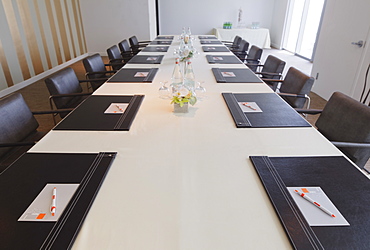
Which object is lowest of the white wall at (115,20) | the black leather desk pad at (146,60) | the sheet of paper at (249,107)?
the sheet of paper at (249,107)

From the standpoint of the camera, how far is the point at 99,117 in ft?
4.71

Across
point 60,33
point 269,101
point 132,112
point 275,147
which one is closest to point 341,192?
point 275,147

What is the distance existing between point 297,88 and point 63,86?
2.02m

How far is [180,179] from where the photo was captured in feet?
3.06

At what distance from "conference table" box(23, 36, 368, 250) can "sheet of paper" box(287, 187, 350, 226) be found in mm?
99

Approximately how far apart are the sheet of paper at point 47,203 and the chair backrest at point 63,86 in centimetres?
132

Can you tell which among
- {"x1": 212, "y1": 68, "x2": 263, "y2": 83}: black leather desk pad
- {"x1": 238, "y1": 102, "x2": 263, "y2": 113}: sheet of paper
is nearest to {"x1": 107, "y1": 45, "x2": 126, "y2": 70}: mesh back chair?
{"x1": 212, "y1": 68, "x2": 263, "y2": 83}: black leather desk pad

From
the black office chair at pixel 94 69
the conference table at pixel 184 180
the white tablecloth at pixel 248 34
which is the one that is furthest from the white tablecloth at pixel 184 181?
the white tablecloth at pixel 248 34

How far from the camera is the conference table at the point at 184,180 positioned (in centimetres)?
71

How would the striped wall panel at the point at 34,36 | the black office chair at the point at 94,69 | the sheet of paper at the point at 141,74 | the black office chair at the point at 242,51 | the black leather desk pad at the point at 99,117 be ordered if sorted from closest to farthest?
the black leather desk pad at the point at 99,117 < the sheet of paper at the point at 141,74 < the black office chair at the point at 94,69 < the striped wall panel at the point at 34,36 < the black office chair at the point at 242,51

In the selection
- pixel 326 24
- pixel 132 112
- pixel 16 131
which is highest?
pixel 326 24

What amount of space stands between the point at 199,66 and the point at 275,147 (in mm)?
1746

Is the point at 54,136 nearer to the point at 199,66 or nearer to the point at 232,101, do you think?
the point at 232,101

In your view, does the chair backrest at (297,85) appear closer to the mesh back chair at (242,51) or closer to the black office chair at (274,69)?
the black office chair at (274,69)
